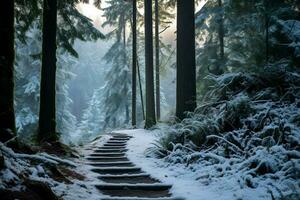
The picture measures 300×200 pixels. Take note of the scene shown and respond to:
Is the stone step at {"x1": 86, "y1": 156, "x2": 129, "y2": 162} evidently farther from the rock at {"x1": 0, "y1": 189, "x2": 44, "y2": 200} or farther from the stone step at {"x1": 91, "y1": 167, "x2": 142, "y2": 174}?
the rock at {"x1": 0, "y1": 189, "x2": 44, "y2": 200}

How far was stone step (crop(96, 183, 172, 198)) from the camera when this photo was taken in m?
5.27

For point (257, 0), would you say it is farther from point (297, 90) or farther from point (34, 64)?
point (34, 64)

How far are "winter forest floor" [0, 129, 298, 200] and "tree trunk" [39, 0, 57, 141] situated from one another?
2186mm

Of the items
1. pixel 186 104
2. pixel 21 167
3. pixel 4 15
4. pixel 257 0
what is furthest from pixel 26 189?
pixel 257 0

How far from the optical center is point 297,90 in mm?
7168

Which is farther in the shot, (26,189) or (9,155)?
(9,155)

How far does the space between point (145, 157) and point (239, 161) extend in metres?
3.45

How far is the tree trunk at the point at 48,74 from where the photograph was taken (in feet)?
30.4

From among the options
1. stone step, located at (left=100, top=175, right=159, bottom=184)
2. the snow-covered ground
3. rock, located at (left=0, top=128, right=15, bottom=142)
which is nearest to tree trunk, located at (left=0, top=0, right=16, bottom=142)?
rock, located at (left=0, top=128, right=15, bottom=142)

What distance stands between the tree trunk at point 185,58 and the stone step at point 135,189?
5230 millimetres

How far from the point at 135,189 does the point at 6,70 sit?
111 inches

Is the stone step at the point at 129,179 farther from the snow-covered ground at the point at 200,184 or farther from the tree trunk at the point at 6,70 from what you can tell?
the tree trunk at the point at 6,70

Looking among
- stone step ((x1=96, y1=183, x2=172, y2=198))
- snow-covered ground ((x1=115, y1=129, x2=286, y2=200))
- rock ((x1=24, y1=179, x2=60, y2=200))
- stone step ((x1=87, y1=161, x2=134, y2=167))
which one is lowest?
stone step ((x1=96, y1=183, x2=172, y2=198))

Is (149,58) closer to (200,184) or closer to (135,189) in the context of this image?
(135,189)
